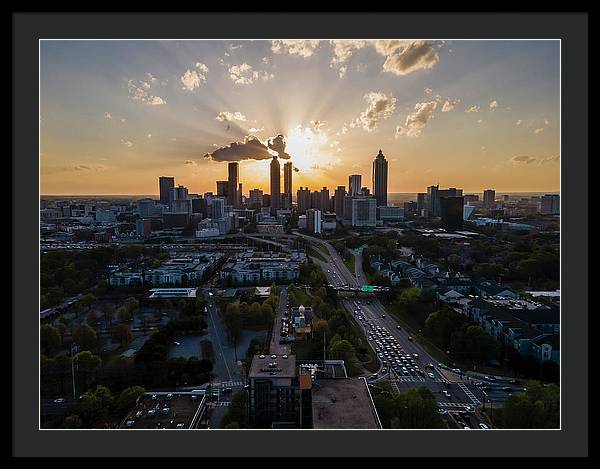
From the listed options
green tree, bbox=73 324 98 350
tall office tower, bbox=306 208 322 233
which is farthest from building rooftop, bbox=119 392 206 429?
tall office tower, bbox=306 208 322 233

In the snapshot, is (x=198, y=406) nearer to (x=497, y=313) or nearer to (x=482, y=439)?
(x=482, y=439)

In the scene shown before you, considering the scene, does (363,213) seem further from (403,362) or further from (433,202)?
(403,362)

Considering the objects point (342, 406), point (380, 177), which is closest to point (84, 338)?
point (342, 406)

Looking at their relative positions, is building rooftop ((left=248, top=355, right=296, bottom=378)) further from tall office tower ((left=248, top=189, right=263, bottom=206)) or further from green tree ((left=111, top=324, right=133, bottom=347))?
tall office tower ((left=248, top=189, right=263, bottom=206))

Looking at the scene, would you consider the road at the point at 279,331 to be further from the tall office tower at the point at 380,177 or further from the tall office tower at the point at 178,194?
the tall office tower at the point at 178,194

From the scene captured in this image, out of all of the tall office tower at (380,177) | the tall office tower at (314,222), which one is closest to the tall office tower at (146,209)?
the tall office tower at (314,222)
